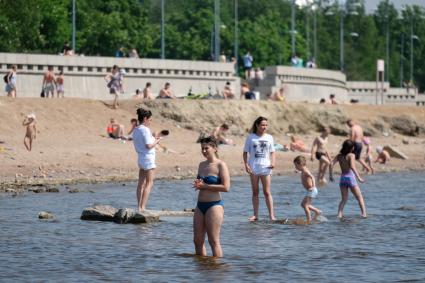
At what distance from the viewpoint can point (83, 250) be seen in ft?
55.5

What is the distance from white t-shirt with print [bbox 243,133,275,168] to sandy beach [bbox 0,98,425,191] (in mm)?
8311

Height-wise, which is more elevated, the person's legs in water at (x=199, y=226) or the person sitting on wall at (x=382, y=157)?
the person sitting on wall at (x=382, y=157)

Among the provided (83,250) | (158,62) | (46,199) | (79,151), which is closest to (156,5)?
(158,62)

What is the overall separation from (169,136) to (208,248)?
876 inches

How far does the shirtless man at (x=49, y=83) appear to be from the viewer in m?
41.8

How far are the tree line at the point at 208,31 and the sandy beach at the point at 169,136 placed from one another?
16.4m

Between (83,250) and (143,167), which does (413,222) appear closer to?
(143,167)

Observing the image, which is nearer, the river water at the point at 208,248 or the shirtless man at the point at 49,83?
the river water at the point at 208,248

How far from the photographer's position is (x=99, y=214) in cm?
2017

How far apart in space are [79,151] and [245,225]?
44.4 feet

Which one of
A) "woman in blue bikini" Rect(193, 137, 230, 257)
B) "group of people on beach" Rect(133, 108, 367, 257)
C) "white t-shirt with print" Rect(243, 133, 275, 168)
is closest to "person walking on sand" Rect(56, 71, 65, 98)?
"group of people on beach" Rect(133, 108, 367, 257)

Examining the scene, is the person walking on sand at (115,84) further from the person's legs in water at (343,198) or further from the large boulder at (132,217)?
the large boulder at (132,217)

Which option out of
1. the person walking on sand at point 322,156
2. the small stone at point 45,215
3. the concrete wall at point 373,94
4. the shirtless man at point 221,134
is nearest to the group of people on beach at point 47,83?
the shirtless man at point 221,134

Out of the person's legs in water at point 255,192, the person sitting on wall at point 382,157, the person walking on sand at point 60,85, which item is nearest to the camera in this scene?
the person's legs in water at point 255,192
